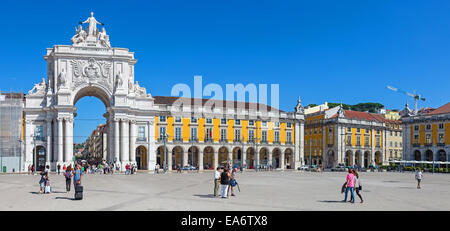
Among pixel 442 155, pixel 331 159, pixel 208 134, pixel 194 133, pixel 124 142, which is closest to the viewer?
pixel 124 142

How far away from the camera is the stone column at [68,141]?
204 feet

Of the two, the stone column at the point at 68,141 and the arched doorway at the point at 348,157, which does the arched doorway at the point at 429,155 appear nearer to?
the arched doorway at the point at 348,157

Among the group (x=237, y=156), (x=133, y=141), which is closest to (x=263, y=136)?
(x=237, y=156)

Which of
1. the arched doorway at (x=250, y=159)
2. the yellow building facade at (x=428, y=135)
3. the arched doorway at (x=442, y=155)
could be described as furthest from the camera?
the yellow building facade at (x=428, y=135)

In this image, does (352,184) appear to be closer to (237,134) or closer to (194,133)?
(194,133)

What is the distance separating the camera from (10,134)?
199ft

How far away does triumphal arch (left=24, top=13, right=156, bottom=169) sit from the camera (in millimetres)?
62250

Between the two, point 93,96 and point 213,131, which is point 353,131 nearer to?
point 213,131

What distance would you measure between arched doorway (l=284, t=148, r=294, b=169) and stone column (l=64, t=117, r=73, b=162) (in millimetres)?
37922

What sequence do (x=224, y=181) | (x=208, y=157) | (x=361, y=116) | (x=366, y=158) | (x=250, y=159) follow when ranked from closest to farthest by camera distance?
(x=224, y=181) < (x=208, y=157) < (x=250, y=159) < (x=366, y=158) < (x=361, y=116)

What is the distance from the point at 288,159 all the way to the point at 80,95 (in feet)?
130

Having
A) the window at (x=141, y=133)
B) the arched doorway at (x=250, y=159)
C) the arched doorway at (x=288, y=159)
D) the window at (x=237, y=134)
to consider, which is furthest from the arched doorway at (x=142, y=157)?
the arched doorway at (x=288, y=159)

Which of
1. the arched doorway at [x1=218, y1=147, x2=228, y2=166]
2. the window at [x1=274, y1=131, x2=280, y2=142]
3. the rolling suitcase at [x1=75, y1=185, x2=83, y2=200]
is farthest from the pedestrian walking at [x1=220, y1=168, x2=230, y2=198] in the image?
the window at [x1=274, y1=131, x2=280, y2=142]
